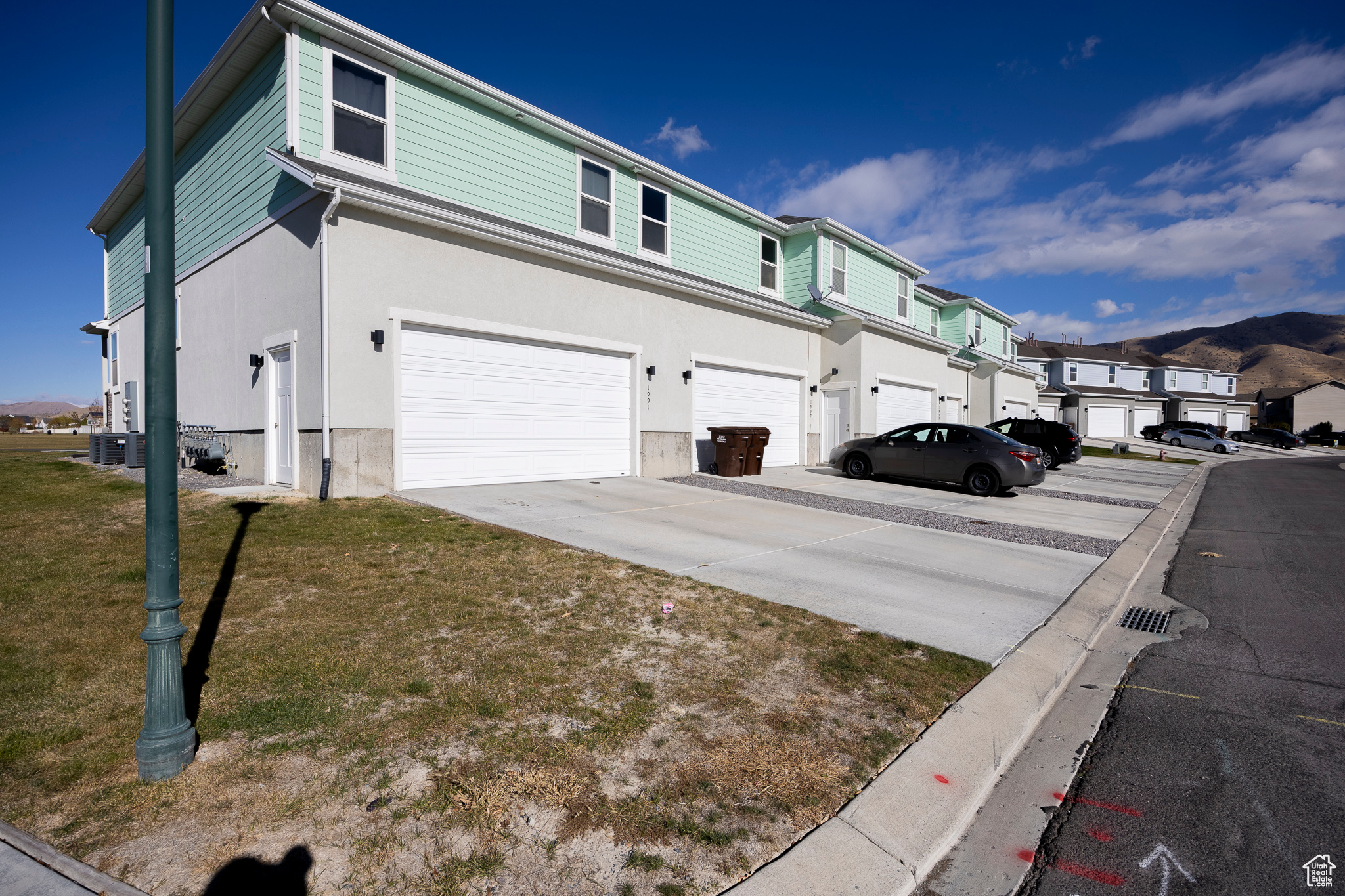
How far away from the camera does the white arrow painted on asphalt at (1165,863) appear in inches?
93.7

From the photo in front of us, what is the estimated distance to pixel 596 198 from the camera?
14469mm

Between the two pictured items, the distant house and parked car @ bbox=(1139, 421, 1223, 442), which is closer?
parked car @ bbox=(1139, 421, 1223, 442)

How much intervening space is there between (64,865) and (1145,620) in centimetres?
696

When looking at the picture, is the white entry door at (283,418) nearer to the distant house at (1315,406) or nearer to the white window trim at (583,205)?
the white window trim at (583,205)

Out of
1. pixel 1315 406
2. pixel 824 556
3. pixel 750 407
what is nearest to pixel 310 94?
pixel 824 556

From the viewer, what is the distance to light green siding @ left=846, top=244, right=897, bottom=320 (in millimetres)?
21453

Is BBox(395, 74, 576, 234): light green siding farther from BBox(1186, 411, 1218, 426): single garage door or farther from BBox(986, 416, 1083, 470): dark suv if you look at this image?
BBox(1186, 411, 1218, 426): single garage door

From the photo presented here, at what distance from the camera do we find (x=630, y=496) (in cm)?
1046

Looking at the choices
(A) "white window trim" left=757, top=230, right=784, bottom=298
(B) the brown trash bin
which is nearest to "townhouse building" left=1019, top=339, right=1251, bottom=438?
(A) "white window trim" left=757, top=230, right=784, bottom=298

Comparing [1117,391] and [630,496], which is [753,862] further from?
[1117,391]

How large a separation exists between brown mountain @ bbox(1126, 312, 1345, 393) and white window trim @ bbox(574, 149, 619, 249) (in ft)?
515

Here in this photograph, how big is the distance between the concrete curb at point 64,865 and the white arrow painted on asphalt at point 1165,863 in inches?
137

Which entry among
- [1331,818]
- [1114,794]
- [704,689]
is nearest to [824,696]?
[704,689]

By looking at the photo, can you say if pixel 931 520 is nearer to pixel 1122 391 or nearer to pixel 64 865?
pixel 64 865
